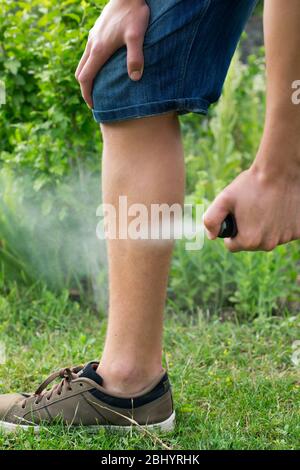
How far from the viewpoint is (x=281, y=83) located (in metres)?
1.28

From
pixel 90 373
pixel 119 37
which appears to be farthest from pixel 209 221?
pixel 90 373

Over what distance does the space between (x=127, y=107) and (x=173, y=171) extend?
193mm

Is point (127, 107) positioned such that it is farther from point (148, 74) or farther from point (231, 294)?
point (231, 294)

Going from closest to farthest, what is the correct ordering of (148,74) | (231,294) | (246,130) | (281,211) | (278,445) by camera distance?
(281,211)
(148,74)
(278,445)
(231,294)
(246,130)

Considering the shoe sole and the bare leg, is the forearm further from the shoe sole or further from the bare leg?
the shoe sole

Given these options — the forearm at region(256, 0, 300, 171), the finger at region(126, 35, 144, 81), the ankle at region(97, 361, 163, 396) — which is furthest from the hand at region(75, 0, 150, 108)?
the ankle at region(97, 361, 163, 396)

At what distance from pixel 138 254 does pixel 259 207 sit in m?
0.48

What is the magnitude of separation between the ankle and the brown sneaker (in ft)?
0.05

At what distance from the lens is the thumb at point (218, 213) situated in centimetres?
130

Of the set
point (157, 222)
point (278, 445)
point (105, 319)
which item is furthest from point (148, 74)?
point (105, 319)

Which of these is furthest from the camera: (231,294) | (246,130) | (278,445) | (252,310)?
(246,130)

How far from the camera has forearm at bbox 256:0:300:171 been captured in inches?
48.3

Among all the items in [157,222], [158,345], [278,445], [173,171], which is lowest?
[278,445]

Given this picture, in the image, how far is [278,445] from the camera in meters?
1.77
